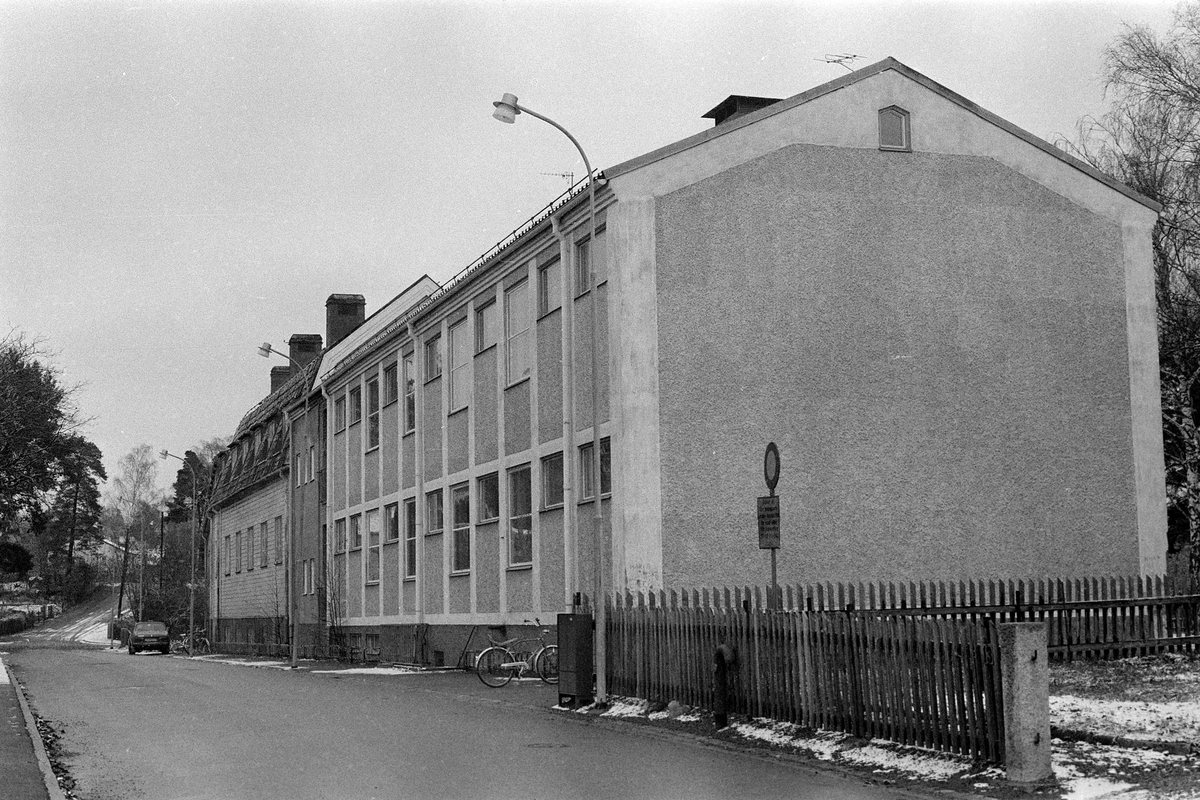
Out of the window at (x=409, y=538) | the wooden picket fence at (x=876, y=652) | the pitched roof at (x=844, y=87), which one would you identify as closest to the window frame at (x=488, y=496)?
the window at (x=409, y=538)

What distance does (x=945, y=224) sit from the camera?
23547mm

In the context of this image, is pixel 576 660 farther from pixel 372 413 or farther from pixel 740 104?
pixel 372 413

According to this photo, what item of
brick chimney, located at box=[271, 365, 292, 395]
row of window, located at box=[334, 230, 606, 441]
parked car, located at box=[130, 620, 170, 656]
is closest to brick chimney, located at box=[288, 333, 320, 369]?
brick chimney, located at box=[271, 365, 292, 395]

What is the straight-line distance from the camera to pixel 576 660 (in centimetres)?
1781

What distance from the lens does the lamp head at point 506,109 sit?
17891 mm

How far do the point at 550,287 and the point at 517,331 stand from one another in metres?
1.87

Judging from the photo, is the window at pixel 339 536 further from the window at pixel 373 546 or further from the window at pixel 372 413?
the window at pixel 372 413

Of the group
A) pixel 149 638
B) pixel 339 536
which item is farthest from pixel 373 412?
pixel 149 638

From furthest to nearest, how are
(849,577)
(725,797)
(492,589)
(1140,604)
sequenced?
(492,589) < (849,577) < (1140,604) < (725,797)

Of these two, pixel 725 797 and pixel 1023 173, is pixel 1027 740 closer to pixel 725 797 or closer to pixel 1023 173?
pixel 725 797

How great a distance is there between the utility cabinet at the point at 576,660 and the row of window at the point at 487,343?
21.9 feet

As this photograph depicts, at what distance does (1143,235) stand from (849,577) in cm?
889

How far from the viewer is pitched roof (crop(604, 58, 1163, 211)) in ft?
72.4

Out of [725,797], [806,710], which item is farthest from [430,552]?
[725,797]
